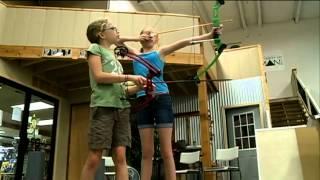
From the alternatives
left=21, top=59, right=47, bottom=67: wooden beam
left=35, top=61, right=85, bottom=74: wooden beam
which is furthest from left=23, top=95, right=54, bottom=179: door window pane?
left=21, top=59, right=47, bottom=67: wooden beam

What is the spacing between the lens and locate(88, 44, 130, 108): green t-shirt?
2023 millimetres

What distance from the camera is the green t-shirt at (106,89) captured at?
2023mm

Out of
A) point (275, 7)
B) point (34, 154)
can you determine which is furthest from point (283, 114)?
point (34, 154)

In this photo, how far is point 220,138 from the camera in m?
6.91

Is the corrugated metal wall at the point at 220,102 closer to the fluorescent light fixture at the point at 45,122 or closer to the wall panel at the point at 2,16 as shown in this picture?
the fluorescent light fixture at the point at 45,122

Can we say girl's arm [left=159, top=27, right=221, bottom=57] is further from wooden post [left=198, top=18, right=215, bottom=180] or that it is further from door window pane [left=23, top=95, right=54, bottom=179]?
door window pane [left=23, top=95, right=54, bottom=179]

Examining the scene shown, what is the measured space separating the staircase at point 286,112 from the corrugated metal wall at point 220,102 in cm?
168

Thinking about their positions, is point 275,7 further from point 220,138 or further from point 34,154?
point 34,154

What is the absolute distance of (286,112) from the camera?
8.34 m

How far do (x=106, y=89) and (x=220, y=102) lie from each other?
5.30 metres

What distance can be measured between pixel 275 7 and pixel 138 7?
367 cm

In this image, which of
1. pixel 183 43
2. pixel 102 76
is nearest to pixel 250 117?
pixel 183 43

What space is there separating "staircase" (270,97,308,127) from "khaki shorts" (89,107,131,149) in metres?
6.86

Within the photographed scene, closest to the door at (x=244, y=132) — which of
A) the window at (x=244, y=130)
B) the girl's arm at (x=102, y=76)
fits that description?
the window at (x=244, y=130)
